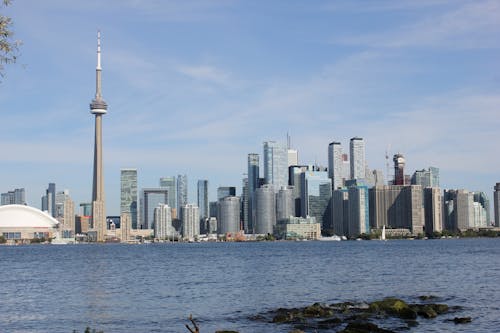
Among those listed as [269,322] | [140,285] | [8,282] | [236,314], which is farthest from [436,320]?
[8,282]

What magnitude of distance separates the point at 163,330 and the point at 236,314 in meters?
9.30

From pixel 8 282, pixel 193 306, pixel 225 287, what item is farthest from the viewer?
pixel 8 282

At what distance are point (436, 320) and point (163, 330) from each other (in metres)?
20.1

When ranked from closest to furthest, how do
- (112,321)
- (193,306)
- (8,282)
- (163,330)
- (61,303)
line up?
(163,330) < (112,321) < (193,306) < (61,303) < (8,282)

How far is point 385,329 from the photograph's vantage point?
143 feet

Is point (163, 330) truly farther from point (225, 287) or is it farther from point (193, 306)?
point (225, 287)

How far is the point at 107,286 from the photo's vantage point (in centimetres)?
8331

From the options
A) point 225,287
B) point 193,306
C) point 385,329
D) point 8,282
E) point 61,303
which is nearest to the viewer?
point 385,329

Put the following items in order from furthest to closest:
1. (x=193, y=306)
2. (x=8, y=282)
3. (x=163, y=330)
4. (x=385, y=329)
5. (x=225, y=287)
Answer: (x=8, y=282), (x=225, y=287), (x=193, y=306), (x=163, y=330), (x=385, y=329)

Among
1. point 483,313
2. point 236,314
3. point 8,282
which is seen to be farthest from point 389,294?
point 8,282

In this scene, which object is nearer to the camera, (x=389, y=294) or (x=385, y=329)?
(x=385, y=329)

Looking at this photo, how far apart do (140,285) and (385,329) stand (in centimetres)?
4635

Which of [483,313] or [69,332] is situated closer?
[69,332]

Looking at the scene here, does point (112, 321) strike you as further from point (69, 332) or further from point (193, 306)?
point (193, 306)
